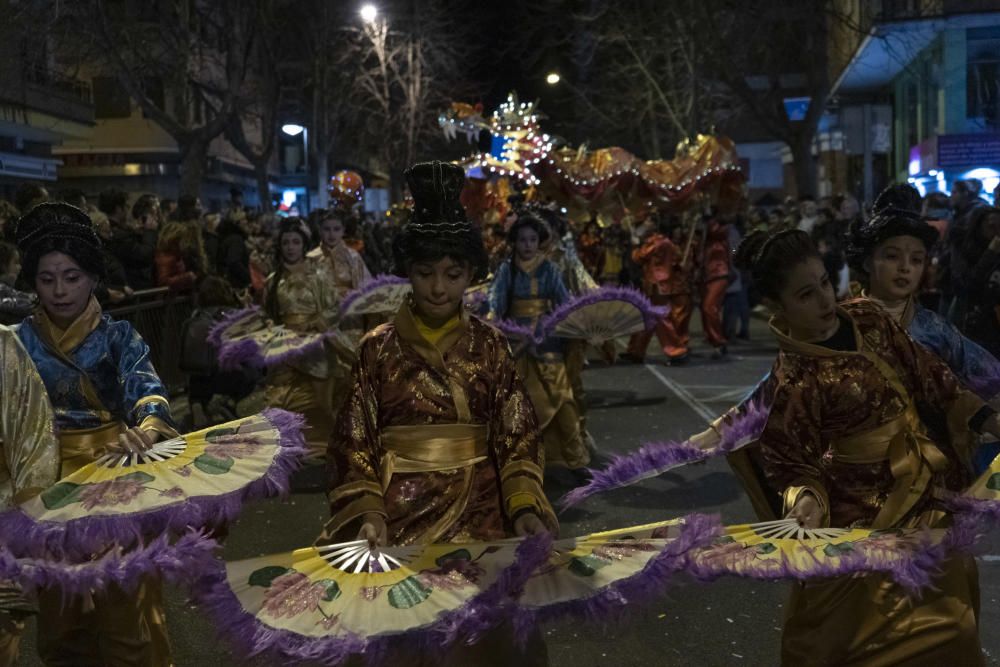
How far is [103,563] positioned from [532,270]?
6.25m

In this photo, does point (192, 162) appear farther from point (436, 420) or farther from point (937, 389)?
point (937, 389)

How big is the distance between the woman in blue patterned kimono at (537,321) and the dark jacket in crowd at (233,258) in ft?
15.7

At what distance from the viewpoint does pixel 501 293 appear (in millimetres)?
9102

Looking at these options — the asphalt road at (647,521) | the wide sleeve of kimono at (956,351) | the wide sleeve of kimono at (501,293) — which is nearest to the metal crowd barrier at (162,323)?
the wide sleeve of kimono at (501,293)

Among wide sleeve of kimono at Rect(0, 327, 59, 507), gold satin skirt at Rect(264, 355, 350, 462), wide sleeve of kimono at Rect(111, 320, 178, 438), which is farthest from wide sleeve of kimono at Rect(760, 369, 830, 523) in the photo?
gold satin skirt at Rect(264, 355, 350, 462)

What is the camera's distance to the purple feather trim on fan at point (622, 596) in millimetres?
2975

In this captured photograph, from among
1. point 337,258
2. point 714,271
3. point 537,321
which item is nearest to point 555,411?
point 537,321

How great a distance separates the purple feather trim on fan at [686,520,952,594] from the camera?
3125 mm

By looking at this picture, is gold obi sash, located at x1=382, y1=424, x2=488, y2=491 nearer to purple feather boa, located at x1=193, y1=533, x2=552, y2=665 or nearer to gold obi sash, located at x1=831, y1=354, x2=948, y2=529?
purple feather boa, located at x1=193, y1=533, x2=552, y2=665

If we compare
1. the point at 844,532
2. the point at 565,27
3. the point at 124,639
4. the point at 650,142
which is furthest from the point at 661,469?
the point at 650,142

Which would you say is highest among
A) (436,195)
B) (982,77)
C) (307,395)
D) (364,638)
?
(982,77)

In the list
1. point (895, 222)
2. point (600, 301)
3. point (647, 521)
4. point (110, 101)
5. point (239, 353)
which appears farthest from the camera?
point (110, 101)

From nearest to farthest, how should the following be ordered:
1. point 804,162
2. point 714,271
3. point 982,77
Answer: point 714,271 < point 804,162 < point 982,77

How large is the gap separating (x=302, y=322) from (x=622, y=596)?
21.4 feet
